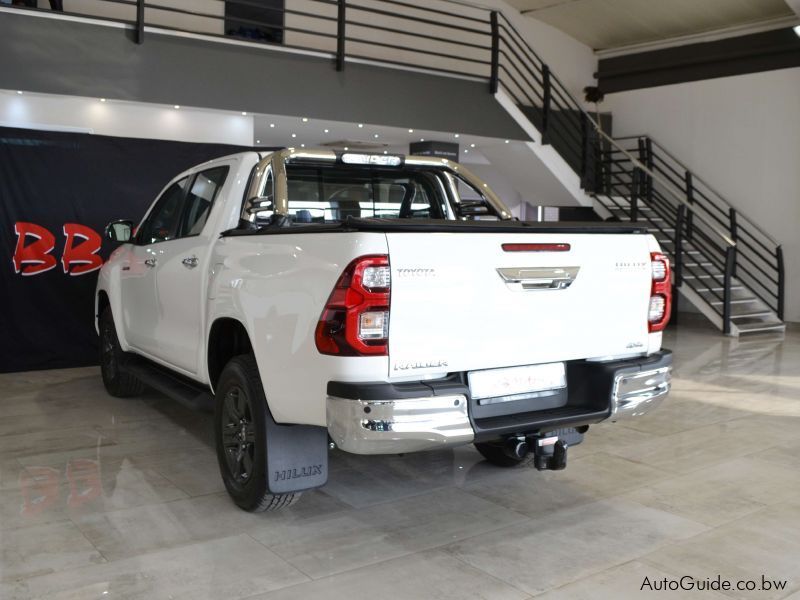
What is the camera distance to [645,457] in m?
4.89

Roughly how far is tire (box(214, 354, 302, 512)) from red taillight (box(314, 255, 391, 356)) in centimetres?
71

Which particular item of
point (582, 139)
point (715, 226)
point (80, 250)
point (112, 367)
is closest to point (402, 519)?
point (112, 367)

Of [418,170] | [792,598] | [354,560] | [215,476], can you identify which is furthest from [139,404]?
[792,598]

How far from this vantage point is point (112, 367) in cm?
633

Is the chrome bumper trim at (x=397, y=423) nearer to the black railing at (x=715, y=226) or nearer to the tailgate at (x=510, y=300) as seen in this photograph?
the tailgate at (x=510, y=300)

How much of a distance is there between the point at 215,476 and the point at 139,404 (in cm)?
204

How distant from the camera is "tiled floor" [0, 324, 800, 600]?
10.1 ft

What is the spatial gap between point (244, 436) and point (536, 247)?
5.10 feet

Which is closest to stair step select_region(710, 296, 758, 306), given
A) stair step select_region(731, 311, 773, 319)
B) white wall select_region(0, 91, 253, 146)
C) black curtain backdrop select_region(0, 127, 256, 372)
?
stair step select_region(731, 311, 773, 319)

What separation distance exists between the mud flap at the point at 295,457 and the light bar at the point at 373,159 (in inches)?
60.4

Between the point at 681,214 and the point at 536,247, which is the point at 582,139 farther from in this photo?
the point at 536,247

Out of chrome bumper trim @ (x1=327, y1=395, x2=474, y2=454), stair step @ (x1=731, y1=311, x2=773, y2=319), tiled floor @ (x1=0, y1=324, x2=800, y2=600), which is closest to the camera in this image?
chrome bumper trim @ (x1=327, y1=395, x2=474, y2=454)

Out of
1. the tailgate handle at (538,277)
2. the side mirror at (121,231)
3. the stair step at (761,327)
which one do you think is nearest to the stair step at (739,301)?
the stair step at (761,327)

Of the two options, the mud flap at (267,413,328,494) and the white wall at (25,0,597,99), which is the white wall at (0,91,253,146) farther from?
the mud flap at (267,413,328,494)
